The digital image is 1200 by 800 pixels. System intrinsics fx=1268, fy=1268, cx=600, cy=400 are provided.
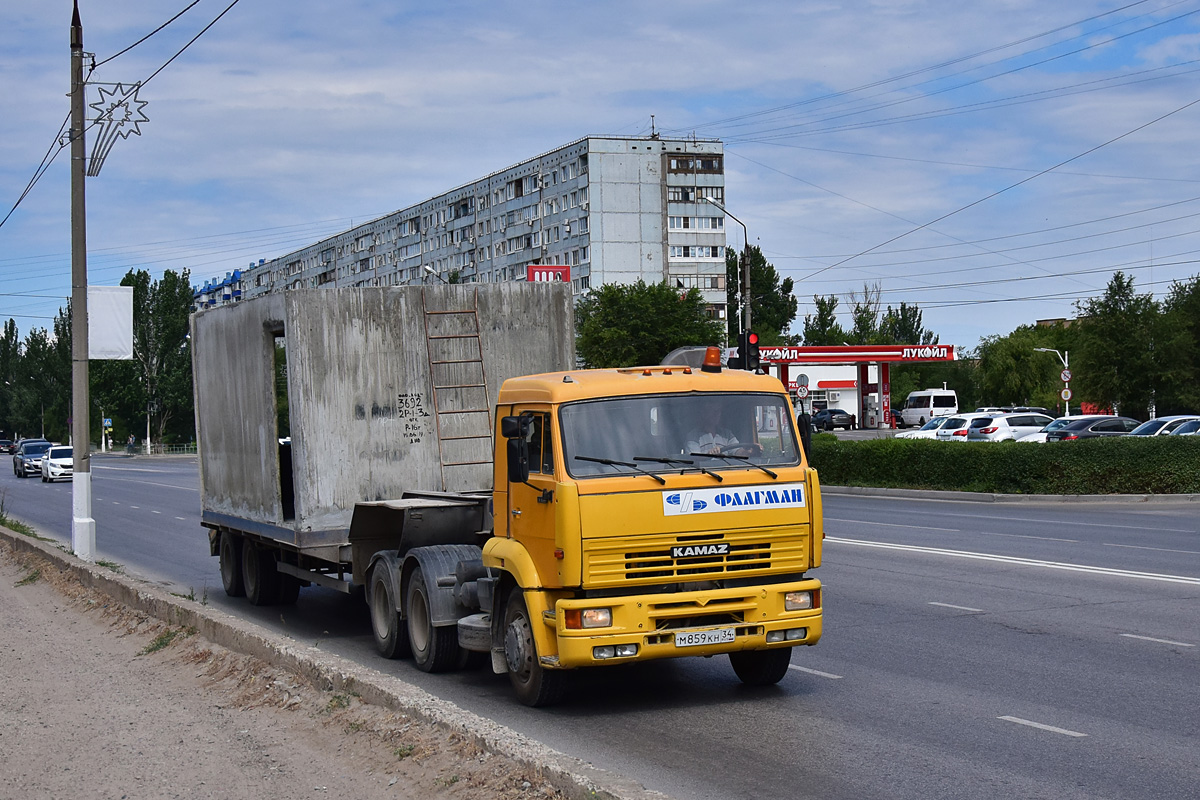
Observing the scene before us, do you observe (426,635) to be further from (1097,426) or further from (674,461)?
(1097,426)

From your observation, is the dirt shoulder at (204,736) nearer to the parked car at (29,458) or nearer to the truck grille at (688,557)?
the truck grille at (688,557)

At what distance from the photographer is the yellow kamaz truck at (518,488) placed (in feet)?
24.4

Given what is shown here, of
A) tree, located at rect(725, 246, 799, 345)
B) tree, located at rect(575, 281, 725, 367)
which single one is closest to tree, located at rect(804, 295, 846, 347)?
tree, located at rect(725, 246, 799, 345)

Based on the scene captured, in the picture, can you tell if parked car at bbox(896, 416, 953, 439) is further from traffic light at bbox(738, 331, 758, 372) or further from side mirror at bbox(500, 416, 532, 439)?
side mirror at bbox(500, 416, 532, 439)

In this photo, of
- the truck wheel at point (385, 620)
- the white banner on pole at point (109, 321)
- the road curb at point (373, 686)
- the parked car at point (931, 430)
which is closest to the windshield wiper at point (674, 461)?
the road curb at point (373, 686)

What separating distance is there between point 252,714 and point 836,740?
3.53 m

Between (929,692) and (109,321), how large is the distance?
46.9 ft

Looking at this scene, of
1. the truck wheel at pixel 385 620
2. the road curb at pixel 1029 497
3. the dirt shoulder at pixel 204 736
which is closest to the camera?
the dirt shoulder at pixel 204 736

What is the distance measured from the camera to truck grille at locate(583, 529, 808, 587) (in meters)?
7.36

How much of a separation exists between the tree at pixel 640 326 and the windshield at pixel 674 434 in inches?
2452

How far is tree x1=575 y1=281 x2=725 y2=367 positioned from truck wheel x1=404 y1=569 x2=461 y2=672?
60.8m

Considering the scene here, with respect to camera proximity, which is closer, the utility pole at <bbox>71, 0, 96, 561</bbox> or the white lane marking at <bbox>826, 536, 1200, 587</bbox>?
the white lane marking at <bbox>826, 536, 1200, 587</bbox>

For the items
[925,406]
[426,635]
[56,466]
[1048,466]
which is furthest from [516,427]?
[925,406]

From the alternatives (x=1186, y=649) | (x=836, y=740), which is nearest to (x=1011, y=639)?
(x=1186, y=649)
